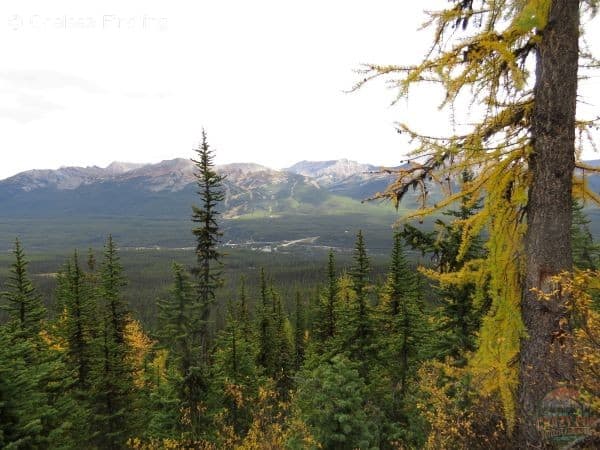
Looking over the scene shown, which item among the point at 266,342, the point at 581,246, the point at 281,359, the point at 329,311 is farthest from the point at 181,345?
the point at 581,246

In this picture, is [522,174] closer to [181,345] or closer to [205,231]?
[205,231]

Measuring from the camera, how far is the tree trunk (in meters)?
4.52

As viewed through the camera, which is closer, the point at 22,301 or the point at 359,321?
the point at 22,301

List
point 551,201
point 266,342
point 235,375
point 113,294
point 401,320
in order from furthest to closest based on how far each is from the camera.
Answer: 1. point 266,342
2. point 235,375
3. point 113,294
4. point 401,320
5. point 551,201

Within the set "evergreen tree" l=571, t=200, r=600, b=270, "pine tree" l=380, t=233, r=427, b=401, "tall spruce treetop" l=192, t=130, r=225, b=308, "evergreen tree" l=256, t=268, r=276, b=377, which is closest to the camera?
"tall spruce treetop" l=192, t=130, r=225, b=308

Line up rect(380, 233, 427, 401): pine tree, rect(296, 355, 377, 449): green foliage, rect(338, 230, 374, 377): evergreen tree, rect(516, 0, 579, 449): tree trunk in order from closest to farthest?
rect(516, 0, 579, 449): tree trunk
rect(296, 355, 377, 449): green foliage
rect(380, 233, 427, 401): pine tree
rect(338, 230, 374, 377): evergreen tree

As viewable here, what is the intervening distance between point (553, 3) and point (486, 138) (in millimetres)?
1667

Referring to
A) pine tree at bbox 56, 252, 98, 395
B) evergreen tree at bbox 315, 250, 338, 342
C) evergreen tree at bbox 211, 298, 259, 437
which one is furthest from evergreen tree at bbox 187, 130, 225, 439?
evergreen tree at bbox 315, 250, 338, 342

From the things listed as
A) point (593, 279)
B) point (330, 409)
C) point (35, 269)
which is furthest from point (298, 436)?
point (35, 269)

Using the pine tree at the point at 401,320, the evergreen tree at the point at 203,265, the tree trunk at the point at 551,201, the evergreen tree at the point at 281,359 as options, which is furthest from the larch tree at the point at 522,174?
the evergreen tree at the point at 281,359

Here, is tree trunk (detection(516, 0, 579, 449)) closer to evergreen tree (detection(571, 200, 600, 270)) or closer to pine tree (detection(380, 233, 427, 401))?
pine tree (detection(380, 233, 427, 401))

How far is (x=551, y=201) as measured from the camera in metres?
4.62

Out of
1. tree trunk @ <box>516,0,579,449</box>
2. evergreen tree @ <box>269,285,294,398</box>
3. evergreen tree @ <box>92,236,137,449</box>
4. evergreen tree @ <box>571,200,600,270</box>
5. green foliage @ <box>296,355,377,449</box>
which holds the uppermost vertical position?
tree trunk @ <box>516,0,579,449</box>

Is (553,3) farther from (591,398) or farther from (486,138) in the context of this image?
(591,398)
